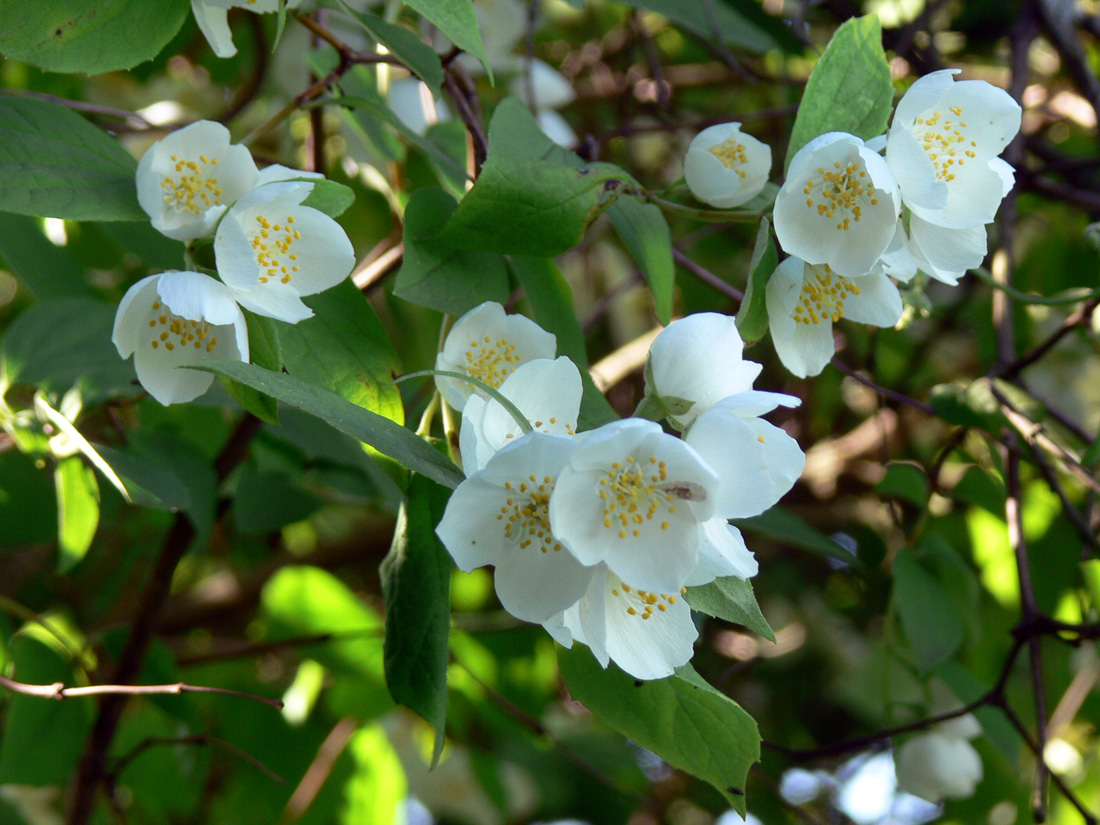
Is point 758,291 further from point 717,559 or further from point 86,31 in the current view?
point 86,31

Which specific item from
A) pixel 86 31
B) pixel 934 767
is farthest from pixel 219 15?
pixel 934 767

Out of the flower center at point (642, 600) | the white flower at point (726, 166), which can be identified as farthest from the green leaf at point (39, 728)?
the white flower at point (726, 166)

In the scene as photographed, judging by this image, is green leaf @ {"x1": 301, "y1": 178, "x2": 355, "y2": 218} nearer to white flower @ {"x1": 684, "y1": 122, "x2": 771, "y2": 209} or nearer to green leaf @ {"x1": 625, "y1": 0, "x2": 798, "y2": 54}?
white flower @ {"x1": 684, "y1": 122, "x2": 771, "y2": 209}

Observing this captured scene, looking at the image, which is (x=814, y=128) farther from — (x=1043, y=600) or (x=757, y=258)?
(x=1043, y=600)

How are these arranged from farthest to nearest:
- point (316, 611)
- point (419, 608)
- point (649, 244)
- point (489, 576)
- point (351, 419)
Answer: point (489, 576), point (316, 611), point (649, 244), point (419, 608), point (351, 419)

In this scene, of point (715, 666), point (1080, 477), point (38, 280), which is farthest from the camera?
point (715, 666)

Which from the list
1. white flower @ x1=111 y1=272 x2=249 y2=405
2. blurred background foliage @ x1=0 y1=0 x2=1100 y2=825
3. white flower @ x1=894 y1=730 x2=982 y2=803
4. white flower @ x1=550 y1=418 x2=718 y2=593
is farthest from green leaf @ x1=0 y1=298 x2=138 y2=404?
Answer: white flower @ x1=894 y1=730 x2=982 y2=803

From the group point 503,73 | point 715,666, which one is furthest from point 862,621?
point 503,73
